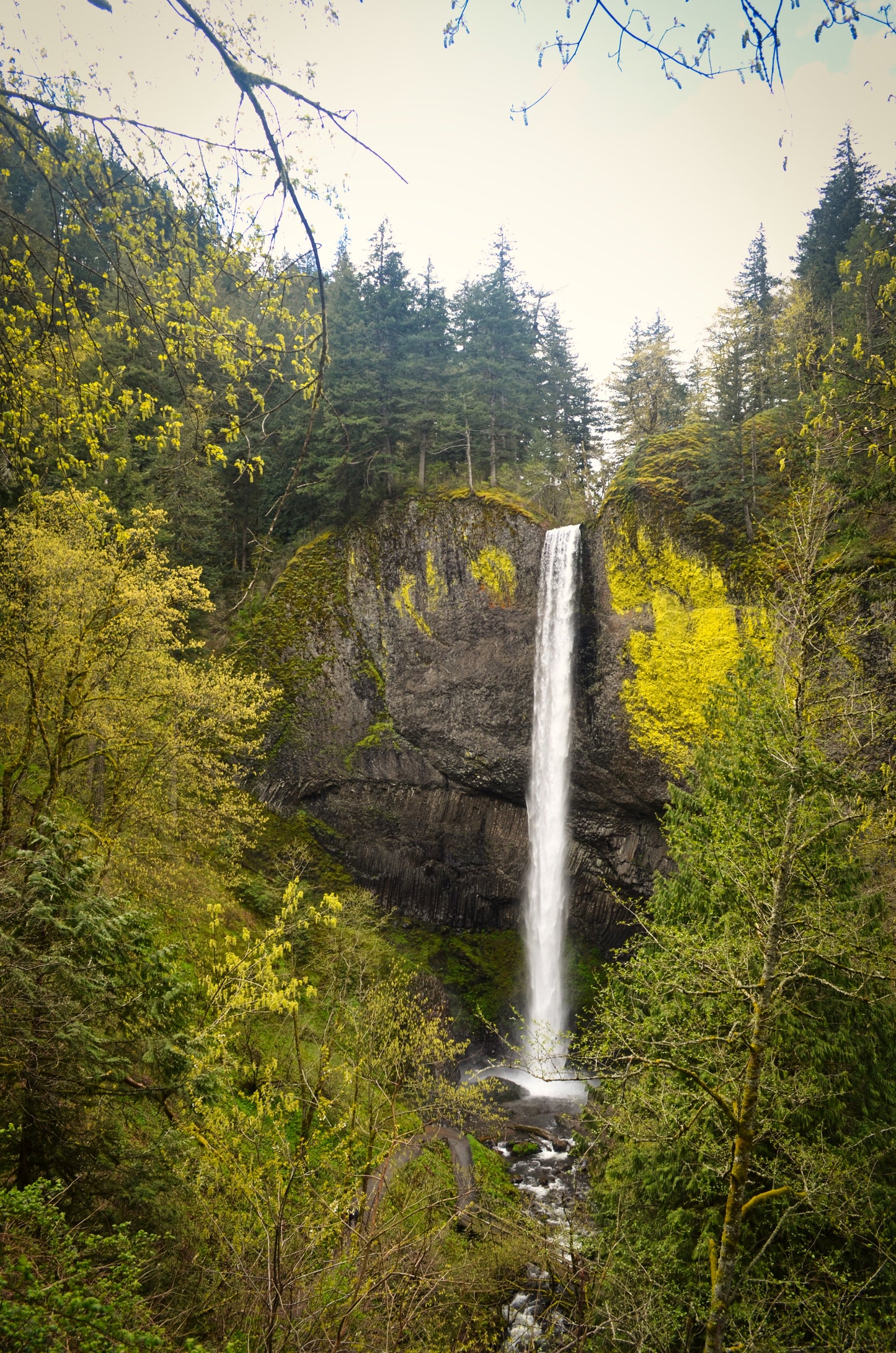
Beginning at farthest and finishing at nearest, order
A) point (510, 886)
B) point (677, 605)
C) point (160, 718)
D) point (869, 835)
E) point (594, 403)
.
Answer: point (594, 403) < point (510, 886) < point (677, 605) < point (160, 718) < point (869, 835)

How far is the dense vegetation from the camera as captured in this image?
4.07 metres

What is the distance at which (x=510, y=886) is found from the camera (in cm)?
2181

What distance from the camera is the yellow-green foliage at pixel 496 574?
21.9 meters

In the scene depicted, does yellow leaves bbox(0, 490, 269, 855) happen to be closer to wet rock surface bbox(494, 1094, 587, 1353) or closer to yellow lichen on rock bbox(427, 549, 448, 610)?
yellow lichen on rock bbox(427, 549, 448, 610)

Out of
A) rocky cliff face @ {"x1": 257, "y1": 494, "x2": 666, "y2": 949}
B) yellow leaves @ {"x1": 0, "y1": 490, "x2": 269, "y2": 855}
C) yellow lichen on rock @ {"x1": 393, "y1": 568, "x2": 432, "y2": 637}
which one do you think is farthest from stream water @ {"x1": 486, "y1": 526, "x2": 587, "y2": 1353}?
yellow leaves @ {"x1": 0, "y1": 490, "x2": 269, "y2": 855}

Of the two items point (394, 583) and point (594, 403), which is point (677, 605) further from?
point (594, 403)

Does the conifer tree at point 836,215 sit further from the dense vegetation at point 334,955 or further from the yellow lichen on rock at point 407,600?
the yellow lichen on rock at point 407,600

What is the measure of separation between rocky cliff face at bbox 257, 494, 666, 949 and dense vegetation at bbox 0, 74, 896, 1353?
3.64 m

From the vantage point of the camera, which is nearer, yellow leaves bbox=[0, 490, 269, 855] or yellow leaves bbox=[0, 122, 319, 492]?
yellow leaves bbox=[0, 122, 319, 492]

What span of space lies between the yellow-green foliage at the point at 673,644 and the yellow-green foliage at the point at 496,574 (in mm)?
3812

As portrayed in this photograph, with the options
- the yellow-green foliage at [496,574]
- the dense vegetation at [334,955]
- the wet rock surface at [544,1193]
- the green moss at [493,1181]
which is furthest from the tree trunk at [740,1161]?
the yellow-green foliage at [496,574]

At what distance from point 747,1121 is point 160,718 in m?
13.1

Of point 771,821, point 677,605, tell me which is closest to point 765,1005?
point 771,821

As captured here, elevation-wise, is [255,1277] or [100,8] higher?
[100,8]
